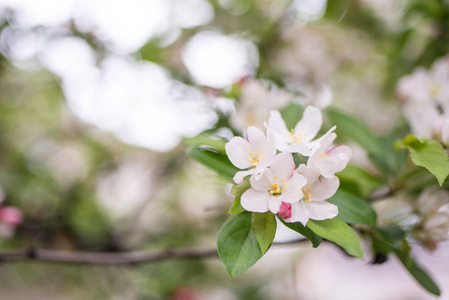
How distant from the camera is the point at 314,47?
1533 mm

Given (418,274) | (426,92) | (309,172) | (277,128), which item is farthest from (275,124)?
(426,92)

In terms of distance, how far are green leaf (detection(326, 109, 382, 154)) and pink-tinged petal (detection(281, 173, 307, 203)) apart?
0.35 meters

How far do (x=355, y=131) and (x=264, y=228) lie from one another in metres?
0.40

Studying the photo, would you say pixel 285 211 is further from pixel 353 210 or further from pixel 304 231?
pixel 353 210

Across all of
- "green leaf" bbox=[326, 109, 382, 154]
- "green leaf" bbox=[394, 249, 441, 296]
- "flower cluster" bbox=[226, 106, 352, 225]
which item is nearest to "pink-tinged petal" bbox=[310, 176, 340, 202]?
"flower cluster" bbox=[226, 106, 352, 225]

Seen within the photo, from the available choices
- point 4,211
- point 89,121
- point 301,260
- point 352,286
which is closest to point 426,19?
point 4,211

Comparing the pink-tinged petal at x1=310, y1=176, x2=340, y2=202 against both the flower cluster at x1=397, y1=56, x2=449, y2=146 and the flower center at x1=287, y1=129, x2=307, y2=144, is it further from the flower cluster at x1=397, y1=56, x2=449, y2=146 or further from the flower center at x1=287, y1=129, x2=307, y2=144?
the flower cluster at x1=397, y1=56, x2=449, y2=146

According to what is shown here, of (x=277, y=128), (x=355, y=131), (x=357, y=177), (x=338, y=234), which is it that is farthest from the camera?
(x=355, y=131)

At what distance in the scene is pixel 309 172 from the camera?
48 centimetres

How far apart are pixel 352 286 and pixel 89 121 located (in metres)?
3.59

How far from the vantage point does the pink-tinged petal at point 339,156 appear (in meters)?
0.48

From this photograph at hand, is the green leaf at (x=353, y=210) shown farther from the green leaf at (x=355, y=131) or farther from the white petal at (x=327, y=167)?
the green leaf at (x=355, y=131)

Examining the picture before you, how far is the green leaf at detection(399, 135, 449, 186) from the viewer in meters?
0.51

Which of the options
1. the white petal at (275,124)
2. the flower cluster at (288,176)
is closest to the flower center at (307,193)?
the flower cluster at (288,176)
